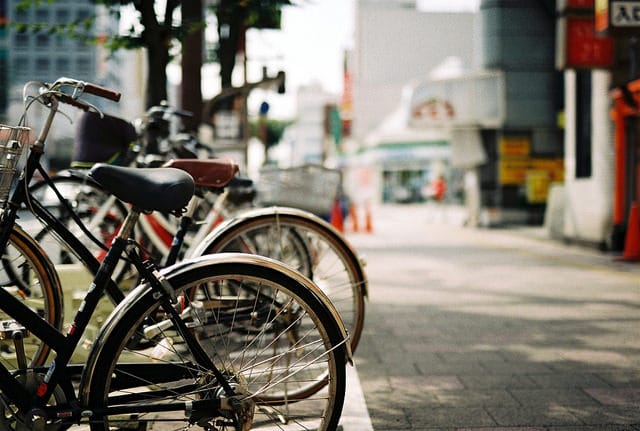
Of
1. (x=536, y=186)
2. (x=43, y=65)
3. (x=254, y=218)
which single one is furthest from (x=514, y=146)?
(x=43, y=65)

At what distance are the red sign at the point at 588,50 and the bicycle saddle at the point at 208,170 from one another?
9.89 metres

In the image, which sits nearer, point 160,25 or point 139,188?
point 139,188

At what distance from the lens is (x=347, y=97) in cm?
5894

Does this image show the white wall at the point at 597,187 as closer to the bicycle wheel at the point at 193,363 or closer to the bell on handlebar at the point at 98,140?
the bell on handlebar at the point at 98,140

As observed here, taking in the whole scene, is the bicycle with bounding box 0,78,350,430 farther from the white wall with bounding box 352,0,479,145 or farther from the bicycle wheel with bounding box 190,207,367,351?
the white wall with bounding box 352,0,479,145

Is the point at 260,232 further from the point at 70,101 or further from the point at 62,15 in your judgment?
the point at 62,15

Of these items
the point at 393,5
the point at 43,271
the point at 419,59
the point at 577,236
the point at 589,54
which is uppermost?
the point at 393,5

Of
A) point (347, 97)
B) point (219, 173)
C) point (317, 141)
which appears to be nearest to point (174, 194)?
point (219, 173)

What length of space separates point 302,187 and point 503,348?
442cm

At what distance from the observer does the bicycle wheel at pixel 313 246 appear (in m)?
3.50

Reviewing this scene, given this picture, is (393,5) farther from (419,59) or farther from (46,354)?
(46,354)

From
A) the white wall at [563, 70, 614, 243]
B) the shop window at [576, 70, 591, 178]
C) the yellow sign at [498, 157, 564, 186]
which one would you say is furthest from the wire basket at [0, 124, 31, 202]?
the yellow sign at [498, 157, 564, 186]

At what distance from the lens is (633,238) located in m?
10.5

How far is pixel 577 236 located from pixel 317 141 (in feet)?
360
